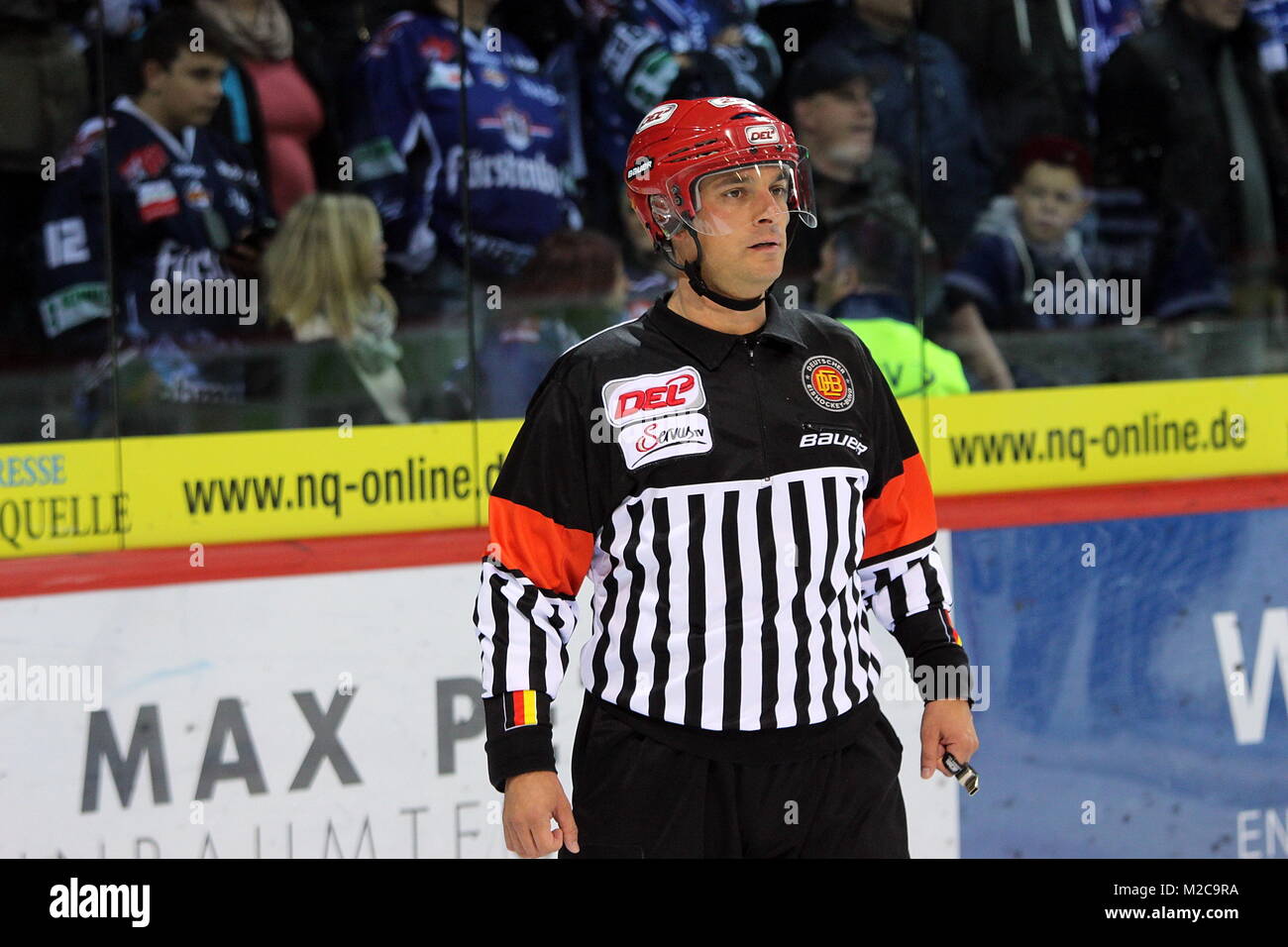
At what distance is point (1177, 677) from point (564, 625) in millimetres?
2826

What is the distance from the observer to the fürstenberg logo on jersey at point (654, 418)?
8.49 feet

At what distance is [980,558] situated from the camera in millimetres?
4664

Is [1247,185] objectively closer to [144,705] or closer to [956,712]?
[956,712]

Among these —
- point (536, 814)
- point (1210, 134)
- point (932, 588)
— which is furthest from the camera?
point (1210, 134)

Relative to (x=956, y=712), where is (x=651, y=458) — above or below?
above

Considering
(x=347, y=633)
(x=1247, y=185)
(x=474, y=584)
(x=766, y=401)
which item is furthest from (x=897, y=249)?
(x=766, y=401)

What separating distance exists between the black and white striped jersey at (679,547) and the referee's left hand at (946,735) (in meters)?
0.16

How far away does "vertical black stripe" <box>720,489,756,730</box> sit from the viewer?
2592 mm

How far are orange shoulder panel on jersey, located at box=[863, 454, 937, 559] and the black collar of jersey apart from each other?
1.03 ft

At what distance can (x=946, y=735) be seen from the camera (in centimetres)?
273

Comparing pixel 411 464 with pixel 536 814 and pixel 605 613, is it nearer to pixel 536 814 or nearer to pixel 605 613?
pixel 605 613
